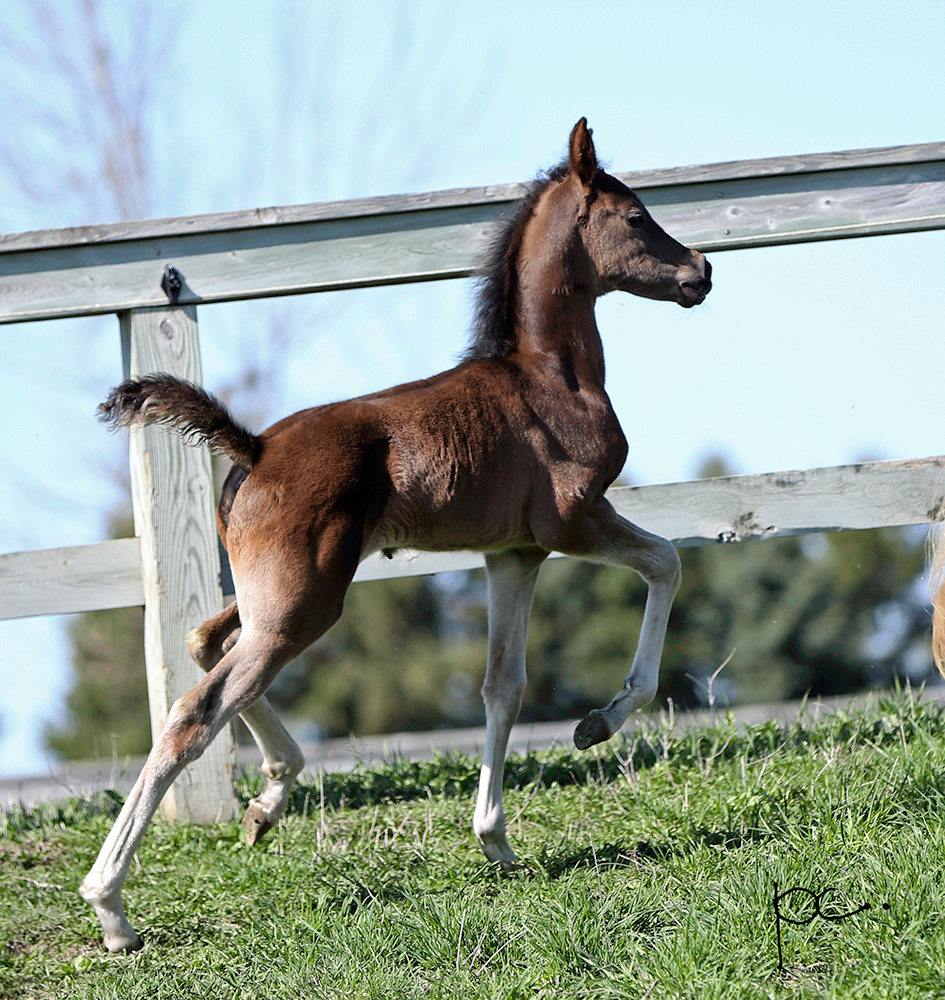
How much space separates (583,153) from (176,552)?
94.8 inches

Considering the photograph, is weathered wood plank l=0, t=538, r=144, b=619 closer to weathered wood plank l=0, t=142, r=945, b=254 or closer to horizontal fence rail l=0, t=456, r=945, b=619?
horizontal fence rail l=0, t=456, r=945, b=619

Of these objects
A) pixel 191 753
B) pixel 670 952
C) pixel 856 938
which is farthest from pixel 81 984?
pixel 856 938

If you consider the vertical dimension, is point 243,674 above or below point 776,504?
below

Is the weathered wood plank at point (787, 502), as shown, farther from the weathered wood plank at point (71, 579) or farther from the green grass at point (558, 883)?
the weathered wood plank at point (71, 579)

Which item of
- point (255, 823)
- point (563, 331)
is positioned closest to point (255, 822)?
point (255, 823)

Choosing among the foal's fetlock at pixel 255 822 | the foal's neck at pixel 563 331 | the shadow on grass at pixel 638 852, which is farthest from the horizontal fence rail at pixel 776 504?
the shadow on grass at pixel 638 852

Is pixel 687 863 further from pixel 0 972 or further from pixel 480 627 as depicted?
pixel 480 627

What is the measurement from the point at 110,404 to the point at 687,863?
2.32m

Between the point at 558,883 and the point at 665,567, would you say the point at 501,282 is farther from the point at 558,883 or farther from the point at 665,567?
the point at 558,883

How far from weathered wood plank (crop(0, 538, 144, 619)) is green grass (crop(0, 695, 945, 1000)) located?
1.00 meters

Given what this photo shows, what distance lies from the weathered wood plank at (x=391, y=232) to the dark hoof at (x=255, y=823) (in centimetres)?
232

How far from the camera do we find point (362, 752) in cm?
638

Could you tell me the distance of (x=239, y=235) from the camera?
4.98 m
